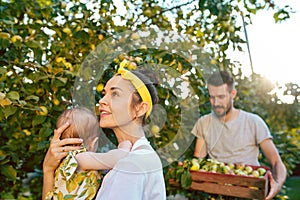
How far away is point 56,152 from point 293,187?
4.88 meters

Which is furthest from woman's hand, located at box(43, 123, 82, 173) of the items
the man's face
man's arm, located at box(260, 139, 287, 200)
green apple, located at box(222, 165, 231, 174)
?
man's arm, located at box(260, 139, 287, 200)

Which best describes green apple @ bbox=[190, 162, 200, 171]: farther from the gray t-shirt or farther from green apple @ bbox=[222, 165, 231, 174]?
the gray t-shirt

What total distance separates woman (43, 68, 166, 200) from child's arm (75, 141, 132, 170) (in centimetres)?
2

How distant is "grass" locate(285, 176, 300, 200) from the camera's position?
15.5 feet

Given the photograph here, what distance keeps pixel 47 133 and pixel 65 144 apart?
44cm

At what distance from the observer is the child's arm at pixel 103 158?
878mm

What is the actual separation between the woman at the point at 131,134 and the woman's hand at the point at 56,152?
0.15 meters

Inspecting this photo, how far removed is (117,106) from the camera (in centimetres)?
88

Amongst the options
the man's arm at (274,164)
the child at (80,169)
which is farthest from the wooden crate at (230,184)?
the child at (80,169)

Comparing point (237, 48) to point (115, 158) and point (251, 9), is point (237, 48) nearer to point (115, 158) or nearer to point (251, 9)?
point (251, 9)

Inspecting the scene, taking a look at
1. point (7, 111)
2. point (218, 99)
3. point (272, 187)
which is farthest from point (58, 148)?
point (272, 187)

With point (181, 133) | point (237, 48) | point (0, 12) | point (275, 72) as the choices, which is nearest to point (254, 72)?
point (275, 72)

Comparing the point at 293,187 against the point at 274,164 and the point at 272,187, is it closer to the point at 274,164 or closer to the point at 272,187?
the point at 274,164

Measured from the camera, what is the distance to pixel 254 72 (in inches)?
142
